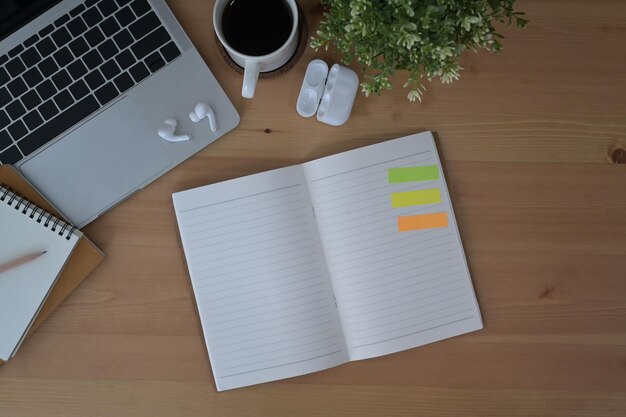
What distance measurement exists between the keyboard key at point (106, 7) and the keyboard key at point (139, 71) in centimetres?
8

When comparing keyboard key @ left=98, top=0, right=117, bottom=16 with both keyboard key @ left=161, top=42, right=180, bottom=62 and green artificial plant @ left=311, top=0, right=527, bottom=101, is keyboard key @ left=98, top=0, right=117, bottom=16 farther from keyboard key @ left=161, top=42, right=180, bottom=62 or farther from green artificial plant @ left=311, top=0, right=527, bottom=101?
green artificial plant @ left=311, top=0, right=527, bottom=101

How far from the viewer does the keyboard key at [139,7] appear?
0.76 metres

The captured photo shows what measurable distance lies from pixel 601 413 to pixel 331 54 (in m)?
0.64

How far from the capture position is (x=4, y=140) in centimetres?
75

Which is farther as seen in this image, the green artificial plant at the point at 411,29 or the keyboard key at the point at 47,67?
the keyboard key at the point at 47,67

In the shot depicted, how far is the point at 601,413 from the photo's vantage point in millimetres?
778

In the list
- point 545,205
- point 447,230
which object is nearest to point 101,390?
point 447,230

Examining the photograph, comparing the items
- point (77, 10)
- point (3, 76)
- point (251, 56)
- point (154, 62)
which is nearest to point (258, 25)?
point (251, 56)

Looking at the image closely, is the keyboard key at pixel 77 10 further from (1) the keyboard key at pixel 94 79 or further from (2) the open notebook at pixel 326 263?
(2) the open notebook at pixel 326 263

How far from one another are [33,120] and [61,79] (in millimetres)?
68

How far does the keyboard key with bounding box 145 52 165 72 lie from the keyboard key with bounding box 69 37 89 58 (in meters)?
0.09

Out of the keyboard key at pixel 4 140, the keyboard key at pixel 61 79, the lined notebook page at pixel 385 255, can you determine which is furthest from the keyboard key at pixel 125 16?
the lined notebook page at pixel 385 255

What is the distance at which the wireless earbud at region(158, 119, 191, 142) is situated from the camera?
75 cm

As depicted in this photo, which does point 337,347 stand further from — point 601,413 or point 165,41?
point 165,41
